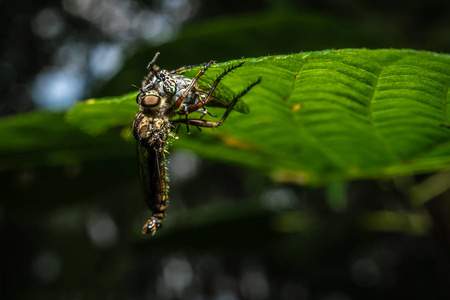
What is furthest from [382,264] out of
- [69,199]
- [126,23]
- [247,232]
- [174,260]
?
[174,260]

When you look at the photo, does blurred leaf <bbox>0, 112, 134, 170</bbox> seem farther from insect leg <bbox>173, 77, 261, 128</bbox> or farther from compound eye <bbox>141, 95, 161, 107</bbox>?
insect leg <bbox>173, 77, 261, 128</bbox>

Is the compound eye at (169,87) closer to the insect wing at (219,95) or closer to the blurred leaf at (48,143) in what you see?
the insect wing at (219,95)

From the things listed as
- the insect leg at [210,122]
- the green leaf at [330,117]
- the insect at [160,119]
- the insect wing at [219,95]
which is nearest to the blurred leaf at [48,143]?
the green leaf at [330,117]

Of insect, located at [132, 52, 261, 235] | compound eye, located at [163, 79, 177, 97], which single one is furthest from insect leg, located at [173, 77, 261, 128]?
compound eye, located at [163, 79, 177, 97]

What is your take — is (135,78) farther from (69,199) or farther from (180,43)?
(69,199)

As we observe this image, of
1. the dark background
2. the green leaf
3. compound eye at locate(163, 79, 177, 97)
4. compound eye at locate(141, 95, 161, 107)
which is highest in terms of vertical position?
the dark background
